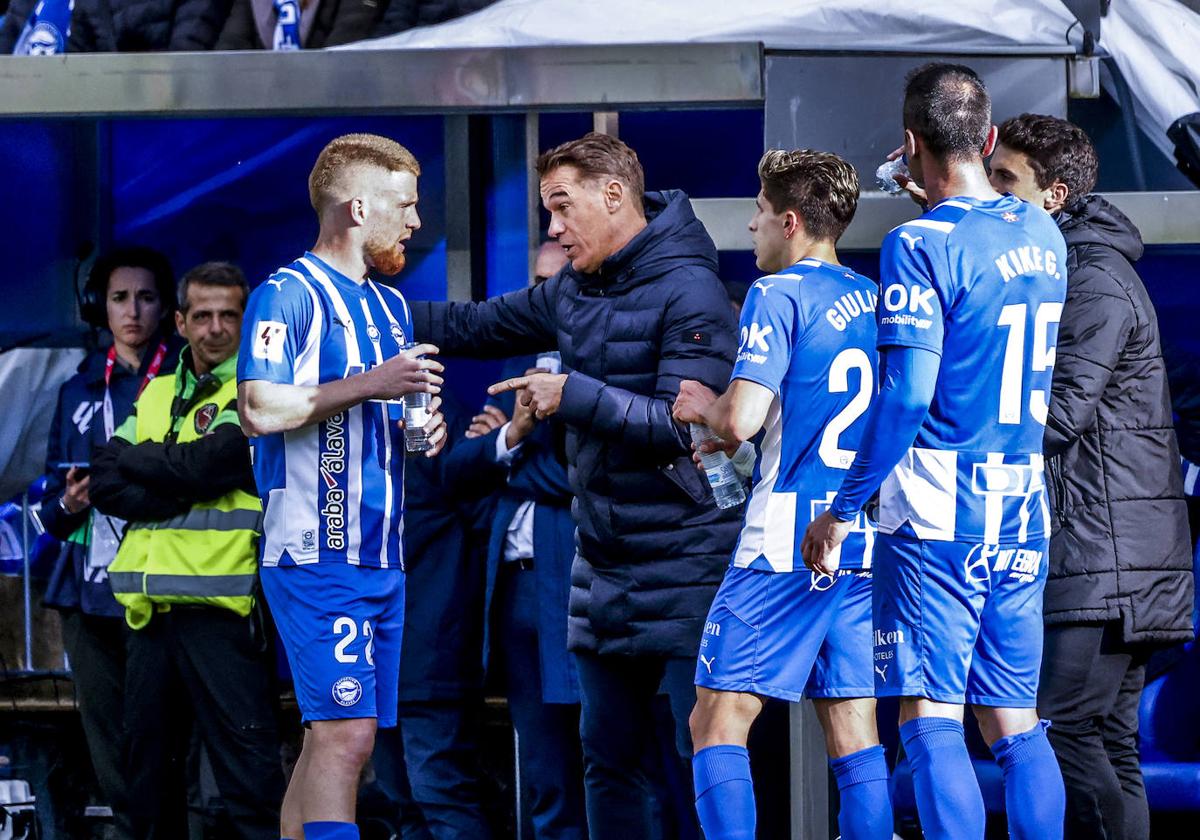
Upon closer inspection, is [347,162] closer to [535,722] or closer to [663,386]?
[663,386]

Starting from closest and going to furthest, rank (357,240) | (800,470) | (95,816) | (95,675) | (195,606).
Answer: (800,470)
(357,240)
(195,606)
(95,675)
(95,816)

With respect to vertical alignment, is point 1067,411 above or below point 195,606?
above

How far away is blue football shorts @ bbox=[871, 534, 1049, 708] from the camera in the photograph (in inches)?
171

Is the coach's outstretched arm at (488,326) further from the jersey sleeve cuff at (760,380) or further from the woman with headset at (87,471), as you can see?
the woman with headset at (87,471)

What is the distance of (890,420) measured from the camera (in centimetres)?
423

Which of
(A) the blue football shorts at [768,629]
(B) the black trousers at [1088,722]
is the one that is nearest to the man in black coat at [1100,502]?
(B) the black trousers at [1088,722]

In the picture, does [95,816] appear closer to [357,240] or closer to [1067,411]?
[357,240]

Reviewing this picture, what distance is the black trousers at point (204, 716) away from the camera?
583 cm

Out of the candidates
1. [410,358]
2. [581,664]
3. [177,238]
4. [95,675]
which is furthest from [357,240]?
[177,238]

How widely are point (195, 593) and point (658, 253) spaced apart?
1826 millimetres

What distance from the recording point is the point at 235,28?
21.7ft

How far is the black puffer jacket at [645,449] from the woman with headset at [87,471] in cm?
188

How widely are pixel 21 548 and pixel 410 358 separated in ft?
9.58

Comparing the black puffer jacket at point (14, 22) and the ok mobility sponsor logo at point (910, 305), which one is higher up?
the black puffer jacket at point (14, 22)
